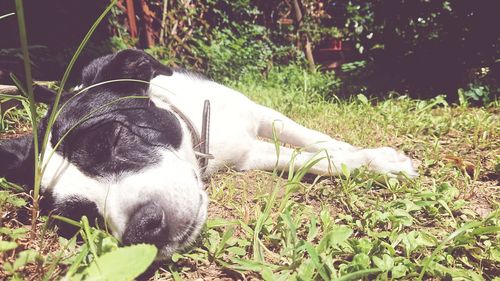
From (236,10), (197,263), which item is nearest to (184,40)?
(236,10)

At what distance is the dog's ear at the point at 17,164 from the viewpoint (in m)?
2.00

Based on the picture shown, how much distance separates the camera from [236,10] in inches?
318

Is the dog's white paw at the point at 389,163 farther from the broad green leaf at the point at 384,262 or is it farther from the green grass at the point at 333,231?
the broad green leaf at the point at 384,262

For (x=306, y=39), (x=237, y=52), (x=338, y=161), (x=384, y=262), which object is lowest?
(x=237, y=52)

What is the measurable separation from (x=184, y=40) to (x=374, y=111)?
4.38m

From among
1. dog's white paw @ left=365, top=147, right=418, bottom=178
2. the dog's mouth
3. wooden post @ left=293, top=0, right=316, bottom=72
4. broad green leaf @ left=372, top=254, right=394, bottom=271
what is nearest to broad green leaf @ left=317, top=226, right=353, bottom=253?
broad green leaf @ left=372, top=254, right=394, bottom=271

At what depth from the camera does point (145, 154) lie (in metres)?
1.80

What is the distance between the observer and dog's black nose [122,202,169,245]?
4.57ft

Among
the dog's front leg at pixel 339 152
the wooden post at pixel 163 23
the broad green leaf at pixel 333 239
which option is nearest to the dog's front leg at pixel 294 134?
the dog's front leg at pixel 339 152

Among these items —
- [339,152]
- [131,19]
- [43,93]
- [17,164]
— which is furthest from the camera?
[131,19]

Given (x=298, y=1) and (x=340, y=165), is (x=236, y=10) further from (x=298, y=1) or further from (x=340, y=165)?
(x=340, y=165)

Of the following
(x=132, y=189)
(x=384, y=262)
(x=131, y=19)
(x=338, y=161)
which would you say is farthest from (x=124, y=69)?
(x=131, y=19)

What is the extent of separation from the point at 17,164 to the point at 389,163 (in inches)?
79.2

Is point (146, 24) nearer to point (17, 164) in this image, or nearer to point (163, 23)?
point (163, 23)
